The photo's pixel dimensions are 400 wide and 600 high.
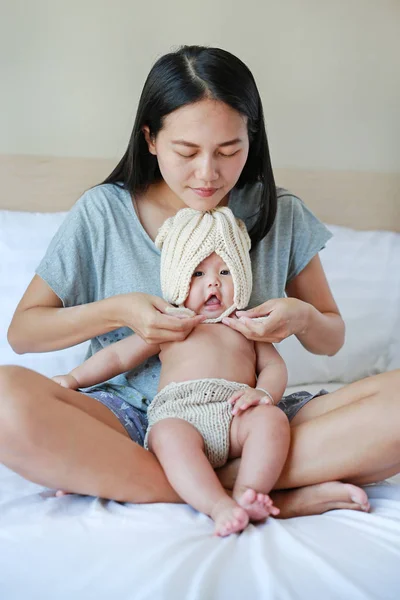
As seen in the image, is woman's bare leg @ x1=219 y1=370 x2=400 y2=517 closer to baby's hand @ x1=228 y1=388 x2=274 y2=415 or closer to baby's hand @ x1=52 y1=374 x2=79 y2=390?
baby's hand @ x1=228 y1=388 x2=274 y2=415

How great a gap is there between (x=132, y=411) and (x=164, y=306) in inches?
8.1

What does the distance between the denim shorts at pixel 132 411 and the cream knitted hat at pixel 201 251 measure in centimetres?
20

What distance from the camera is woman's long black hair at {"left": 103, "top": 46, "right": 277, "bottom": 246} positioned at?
134cm

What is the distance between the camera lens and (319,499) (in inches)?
47.1

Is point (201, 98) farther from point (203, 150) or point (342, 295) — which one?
point (342, 295)

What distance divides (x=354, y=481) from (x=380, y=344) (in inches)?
36.7

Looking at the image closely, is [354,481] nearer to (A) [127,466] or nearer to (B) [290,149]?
(A) [127,466]

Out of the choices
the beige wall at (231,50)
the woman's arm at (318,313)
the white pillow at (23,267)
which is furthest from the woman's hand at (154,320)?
the beige wall at (231,50)

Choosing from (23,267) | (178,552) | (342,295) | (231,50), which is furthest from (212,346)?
(231,50)

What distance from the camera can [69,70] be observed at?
Answer: 2.25 m

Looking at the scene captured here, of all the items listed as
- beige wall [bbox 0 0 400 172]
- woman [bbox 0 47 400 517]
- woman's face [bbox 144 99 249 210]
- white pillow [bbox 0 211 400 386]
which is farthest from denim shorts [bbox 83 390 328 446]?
beige wall [bbox 0 0 400 172]

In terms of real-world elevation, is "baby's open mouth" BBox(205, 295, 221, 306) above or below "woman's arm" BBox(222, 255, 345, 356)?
above

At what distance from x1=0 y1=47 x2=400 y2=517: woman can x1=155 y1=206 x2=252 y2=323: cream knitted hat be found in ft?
0.11

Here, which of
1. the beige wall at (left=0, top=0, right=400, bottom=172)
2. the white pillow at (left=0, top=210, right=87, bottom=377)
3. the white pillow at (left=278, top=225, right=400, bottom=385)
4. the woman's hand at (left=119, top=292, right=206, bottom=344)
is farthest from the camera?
the beige wall at (left=0, top=0, right=400, bottom=172)
